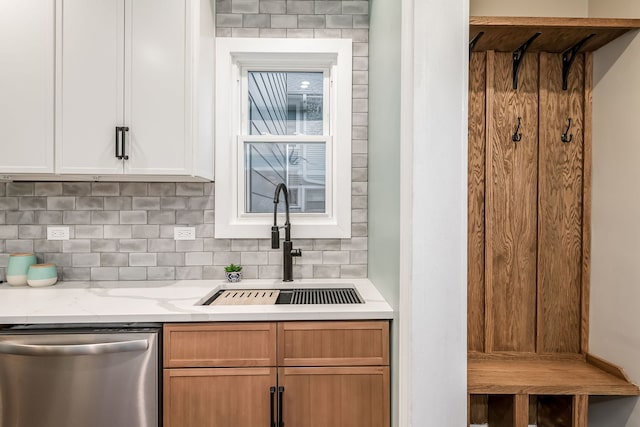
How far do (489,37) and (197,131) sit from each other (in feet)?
4.64

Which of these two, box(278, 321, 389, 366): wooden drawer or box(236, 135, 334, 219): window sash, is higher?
box(236, 135, 334, 219): window sash

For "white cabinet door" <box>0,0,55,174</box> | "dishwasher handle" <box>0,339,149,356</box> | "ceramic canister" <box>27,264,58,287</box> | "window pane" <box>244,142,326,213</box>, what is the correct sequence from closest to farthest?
1. "dishwasher handle" <box>0,339,149,356</box>
2. "white cabinet door" <box>0,0,55,174</box>
3. "ceramic canister" <box>27,264,58,287</box>
4. "window pane" <box>244,142,326,213</box>

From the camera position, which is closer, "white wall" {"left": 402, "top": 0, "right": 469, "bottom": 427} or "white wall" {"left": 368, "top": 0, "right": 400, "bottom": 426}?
"white wall" {"left": 402, "top": 0, "right": 469, "bottom": 427}

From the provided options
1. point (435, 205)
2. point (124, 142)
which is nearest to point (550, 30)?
point (435, 205)

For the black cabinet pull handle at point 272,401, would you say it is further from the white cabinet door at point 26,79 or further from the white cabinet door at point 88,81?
the white cabinet door at point 26,79

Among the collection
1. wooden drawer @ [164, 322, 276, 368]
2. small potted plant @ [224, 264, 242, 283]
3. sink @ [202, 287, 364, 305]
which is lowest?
wooden drawer @ [164, 322, 276, 368]

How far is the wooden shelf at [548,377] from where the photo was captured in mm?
1532

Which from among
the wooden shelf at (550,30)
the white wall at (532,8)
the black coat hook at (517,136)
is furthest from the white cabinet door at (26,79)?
the black coat hook at (517,136)

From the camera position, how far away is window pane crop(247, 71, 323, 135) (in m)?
2.18

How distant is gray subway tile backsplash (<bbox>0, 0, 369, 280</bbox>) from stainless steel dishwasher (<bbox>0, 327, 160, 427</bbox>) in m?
0.68

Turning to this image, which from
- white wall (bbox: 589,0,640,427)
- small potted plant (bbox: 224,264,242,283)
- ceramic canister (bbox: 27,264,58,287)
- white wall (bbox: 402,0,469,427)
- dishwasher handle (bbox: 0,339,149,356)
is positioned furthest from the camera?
small potted plant (bbox: 224,264,242,283)

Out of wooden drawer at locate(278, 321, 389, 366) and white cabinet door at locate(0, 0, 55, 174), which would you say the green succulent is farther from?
white cabinet door at locate(0, 0, 55, 174)

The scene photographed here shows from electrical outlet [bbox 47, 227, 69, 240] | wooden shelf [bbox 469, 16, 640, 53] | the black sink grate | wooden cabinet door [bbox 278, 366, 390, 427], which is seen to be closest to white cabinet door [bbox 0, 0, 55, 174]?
electrical outlet [bbox 47, 227, 69, 240]

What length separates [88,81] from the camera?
171 cm
